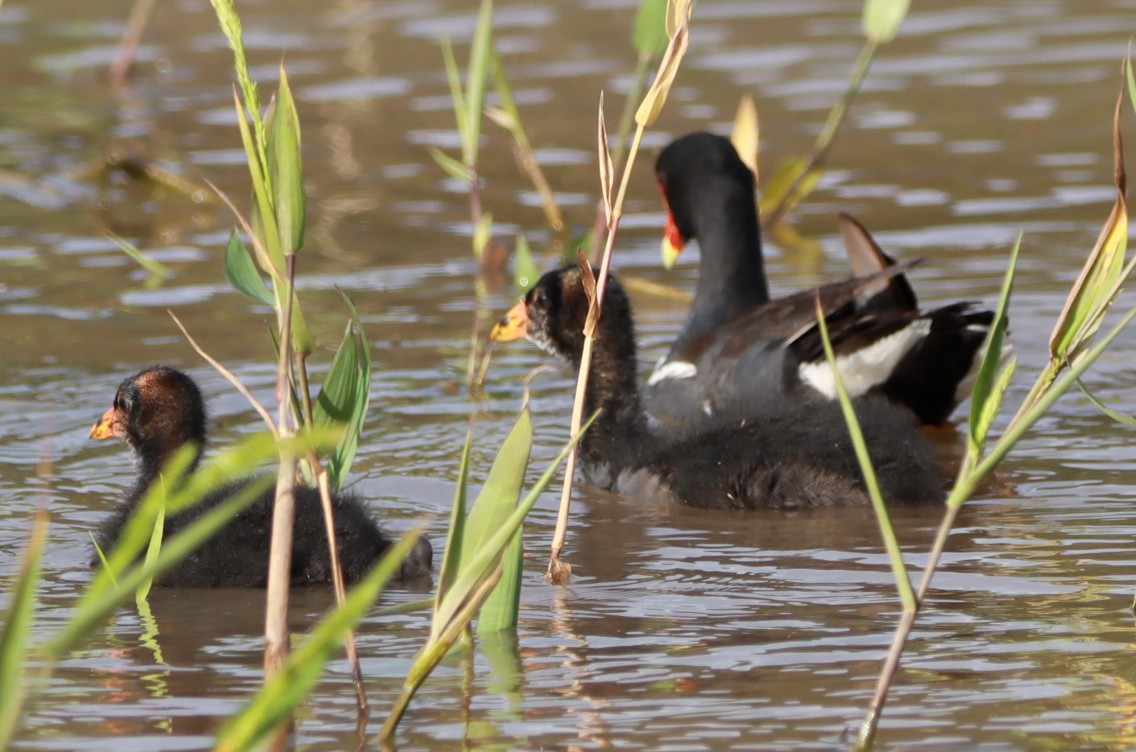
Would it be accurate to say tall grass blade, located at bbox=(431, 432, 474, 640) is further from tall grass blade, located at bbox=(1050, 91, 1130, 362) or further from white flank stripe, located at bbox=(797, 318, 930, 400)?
white flank stripe, located at bbox=(797, 318, 930, 400)

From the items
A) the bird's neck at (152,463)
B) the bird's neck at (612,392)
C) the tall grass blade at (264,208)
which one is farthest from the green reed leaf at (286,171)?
the bird's neck at (612,392)

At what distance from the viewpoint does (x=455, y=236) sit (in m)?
10.8

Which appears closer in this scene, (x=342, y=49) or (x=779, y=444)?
(x=779, y=444)

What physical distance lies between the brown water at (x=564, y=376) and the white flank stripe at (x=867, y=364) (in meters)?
0.56

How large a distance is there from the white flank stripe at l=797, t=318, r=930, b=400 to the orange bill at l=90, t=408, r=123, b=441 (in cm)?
242

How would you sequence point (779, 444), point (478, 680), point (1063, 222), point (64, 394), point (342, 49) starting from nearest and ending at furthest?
point (478, 680), point (779, 444), point (64, 394), point (1063, 222), point (342, 49)

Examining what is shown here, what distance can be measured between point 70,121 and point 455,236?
4154 millimetres

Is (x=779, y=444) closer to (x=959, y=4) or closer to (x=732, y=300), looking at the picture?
(x=732, y=300)

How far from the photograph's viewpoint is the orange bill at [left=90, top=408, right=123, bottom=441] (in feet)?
19.9

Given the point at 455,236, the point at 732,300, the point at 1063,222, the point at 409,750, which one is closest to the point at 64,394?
the point at 732,300

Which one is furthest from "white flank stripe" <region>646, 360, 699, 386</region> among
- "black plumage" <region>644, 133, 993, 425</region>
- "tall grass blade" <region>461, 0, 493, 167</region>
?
"tall grass blade" <region>461, 0, 493, 167</region>

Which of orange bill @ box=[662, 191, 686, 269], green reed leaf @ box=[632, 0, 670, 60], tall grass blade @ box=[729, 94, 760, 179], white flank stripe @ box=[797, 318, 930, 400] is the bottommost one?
white flank stripe @ box=[797, 318, 930, 400]

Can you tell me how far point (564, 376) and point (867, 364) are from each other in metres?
1.66

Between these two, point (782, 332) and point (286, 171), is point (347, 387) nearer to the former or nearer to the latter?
point (286, 171)
